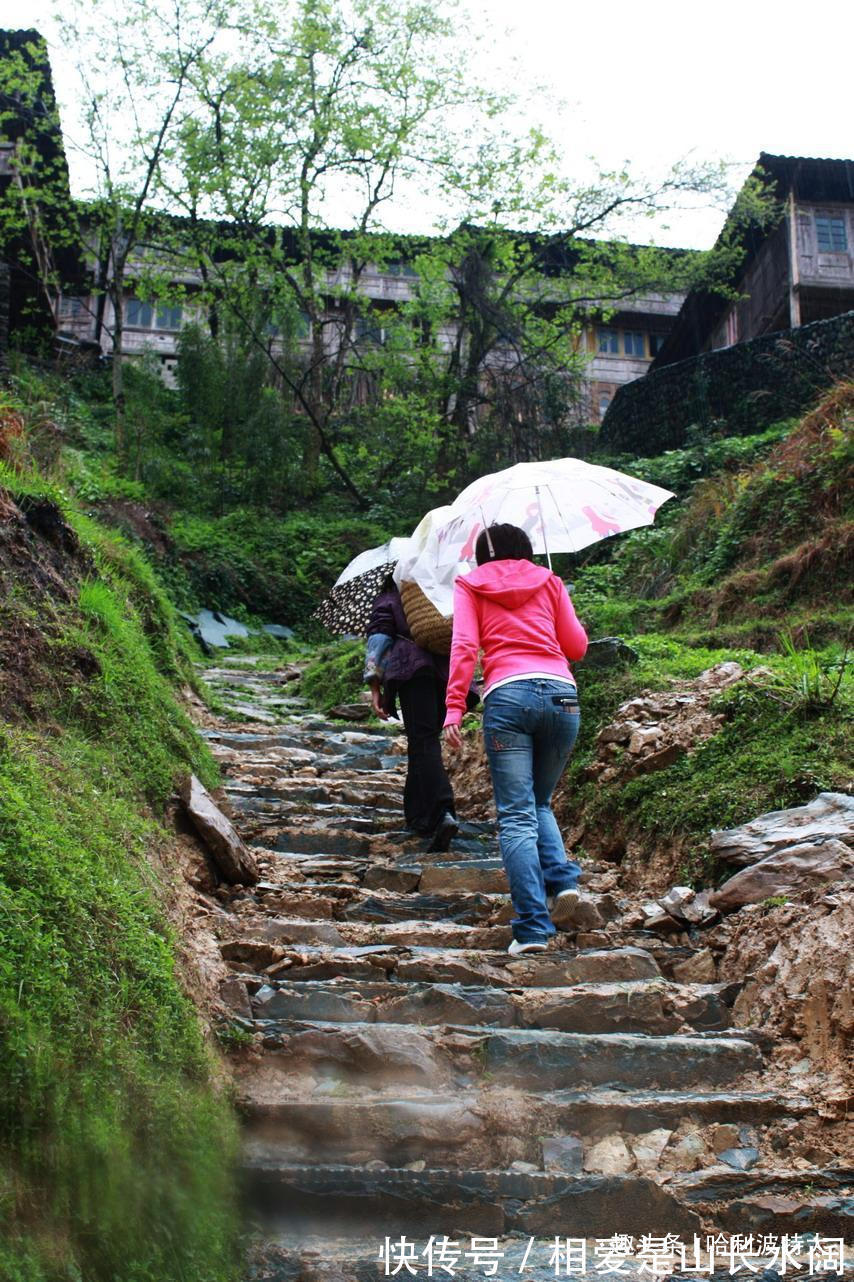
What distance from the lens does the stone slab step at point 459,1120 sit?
3578 millimetres

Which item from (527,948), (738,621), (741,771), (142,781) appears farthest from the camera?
(738,621)

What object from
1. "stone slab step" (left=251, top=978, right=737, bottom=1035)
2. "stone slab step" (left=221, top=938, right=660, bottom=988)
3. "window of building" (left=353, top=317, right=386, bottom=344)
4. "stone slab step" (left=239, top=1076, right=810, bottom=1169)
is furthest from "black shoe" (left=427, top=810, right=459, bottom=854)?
"window of building" (left=353, top=317, right=386, bottom=344)

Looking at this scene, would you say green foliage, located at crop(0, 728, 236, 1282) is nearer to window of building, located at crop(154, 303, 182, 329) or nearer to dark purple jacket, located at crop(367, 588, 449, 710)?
dark purple jacket, located at crop(367, 588, 449, 710)

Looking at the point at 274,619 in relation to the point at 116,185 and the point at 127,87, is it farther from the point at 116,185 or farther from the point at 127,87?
the point at 127,87

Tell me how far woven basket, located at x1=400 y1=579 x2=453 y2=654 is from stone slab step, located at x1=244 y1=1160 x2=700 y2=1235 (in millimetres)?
3656

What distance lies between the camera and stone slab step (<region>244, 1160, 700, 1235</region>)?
3285mm

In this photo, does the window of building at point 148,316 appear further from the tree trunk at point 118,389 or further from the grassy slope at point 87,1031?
the grassy slope at point 87,1031

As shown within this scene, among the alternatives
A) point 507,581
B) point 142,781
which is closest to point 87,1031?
point 142,781

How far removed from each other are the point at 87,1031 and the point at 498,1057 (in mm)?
1591

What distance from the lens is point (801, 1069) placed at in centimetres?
392

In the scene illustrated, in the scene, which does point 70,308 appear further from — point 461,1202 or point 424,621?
point 461,1202

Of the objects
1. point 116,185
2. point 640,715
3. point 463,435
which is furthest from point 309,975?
point 116,185

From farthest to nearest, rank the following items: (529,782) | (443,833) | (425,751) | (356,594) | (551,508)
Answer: (356,594)
(425,751)
(551,508)
(443,833)
(529,782)

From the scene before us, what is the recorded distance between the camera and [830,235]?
25250 millimetres
